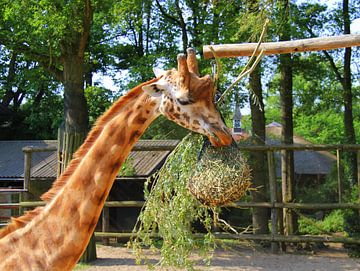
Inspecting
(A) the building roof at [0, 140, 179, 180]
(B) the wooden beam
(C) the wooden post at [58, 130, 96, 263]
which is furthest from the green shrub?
(B) the wooden beam

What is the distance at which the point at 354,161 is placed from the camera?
1347 cm

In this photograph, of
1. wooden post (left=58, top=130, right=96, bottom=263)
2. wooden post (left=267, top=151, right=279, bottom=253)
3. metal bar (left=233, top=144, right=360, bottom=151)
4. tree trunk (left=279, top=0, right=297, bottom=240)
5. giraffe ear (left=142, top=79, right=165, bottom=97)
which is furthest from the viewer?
tree trunk (left=279, top=0, right=297, bottom=240)

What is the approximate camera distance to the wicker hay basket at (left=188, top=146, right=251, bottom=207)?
3.07 meters

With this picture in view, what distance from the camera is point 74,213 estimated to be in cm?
304

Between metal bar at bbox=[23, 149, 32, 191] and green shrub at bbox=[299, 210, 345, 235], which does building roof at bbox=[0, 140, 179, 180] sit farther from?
green shrub at bbox=[299, 210, 345, 235]

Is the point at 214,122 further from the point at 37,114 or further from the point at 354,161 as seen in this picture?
the point at 37,114

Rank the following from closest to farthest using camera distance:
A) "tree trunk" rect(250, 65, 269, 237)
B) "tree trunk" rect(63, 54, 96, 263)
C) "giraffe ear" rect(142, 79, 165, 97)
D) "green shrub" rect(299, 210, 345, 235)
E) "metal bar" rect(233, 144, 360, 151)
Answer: "giraffe ear" rect(142, 79, 165, 97) < "metal bar" rect(233, 144, 360, 151) < "tree trunk" rect(63, 54, 96, 263) < "tree trunk" rect(250, 65, 269, 237) < "green shrub" rect(299, 210, 345, 235)

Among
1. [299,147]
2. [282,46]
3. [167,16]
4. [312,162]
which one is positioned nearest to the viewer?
[282,46]

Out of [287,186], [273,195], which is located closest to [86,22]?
[273,195]

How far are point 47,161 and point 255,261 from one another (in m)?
7.38

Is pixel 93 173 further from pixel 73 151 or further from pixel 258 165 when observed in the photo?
pixel 258 165

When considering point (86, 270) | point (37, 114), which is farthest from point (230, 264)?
point (37, 114)

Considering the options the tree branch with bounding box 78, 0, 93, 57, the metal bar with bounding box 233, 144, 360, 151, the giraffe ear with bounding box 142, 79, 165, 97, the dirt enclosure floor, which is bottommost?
the dirt enclosure floor

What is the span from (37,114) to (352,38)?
64.7 feet
